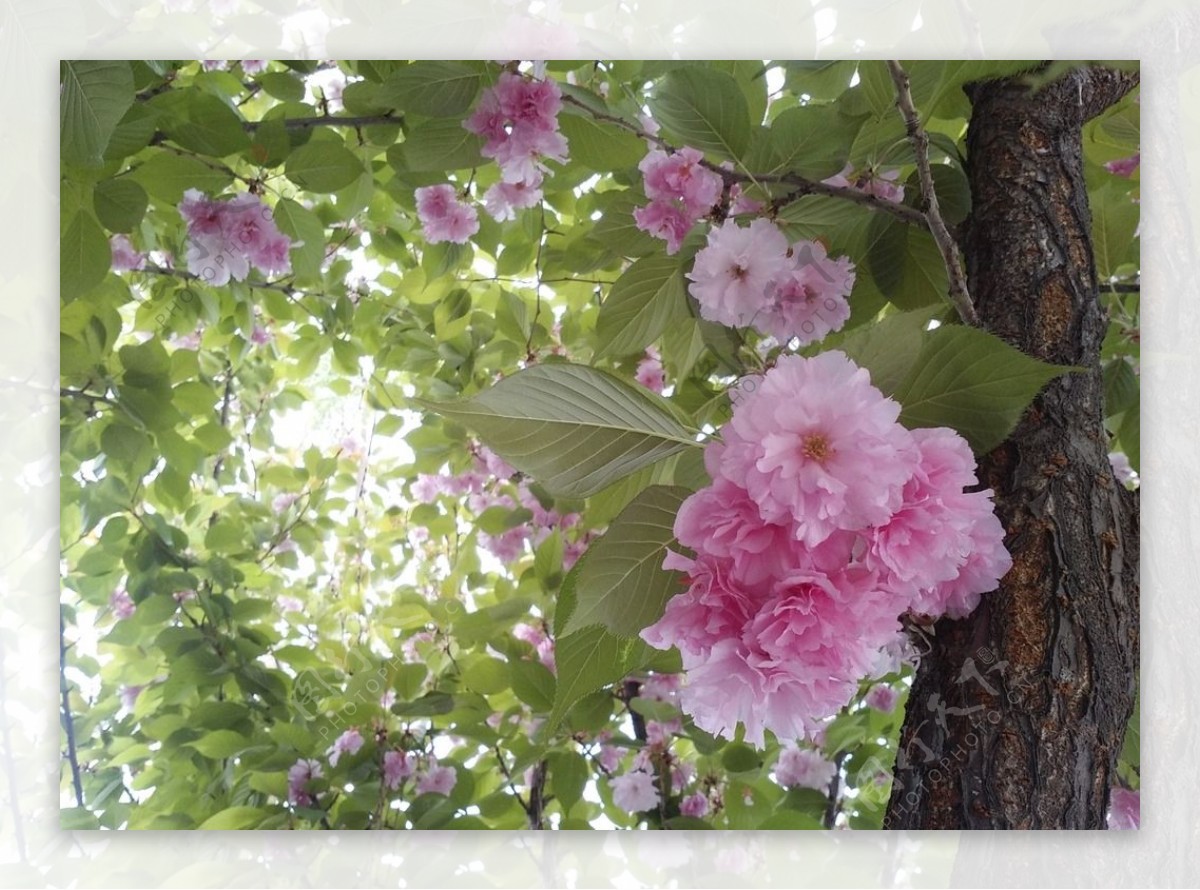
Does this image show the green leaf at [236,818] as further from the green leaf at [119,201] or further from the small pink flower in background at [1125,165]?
the small pink flower in background at [1125,165]

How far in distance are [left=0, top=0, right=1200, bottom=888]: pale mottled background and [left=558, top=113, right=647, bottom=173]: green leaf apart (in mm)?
79

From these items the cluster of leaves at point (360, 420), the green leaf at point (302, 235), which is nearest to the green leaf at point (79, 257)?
the cluster of leaves at point (360, 420)

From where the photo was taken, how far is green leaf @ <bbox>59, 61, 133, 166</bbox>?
2.72ft

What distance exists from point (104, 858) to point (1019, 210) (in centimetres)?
94

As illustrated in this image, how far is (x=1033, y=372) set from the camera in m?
0.58

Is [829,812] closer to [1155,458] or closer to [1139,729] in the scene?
[1139,729]

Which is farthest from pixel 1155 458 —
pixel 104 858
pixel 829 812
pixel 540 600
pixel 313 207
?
pixel 104 858

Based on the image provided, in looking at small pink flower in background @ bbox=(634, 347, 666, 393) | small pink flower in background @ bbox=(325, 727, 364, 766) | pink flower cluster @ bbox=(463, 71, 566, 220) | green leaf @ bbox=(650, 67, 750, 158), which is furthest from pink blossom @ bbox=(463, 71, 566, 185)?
small pink flower in background @ bbox=(325, 727, 364, 766)

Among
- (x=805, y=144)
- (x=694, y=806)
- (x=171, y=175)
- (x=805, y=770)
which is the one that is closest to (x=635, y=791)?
(x=694, y=806)

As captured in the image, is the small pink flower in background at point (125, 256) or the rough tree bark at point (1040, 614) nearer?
the rough tree bark at point (1040, 614)

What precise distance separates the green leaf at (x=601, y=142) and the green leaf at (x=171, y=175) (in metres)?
0.33

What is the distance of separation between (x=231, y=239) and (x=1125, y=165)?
32.3 inches

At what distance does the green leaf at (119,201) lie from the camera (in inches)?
33.0

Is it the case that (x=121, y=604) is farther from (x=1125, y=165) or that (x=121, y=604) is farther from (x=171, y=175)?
(x=1125, y=165)
